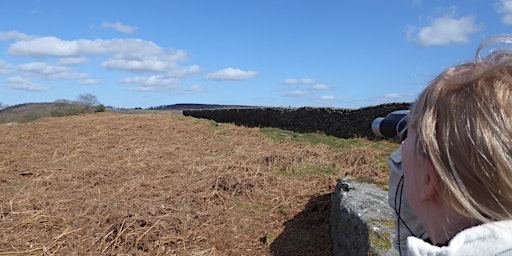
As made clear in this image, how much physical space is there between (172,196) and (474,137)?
15.4 ft

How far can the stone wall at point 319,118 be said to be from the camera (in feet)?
32.1

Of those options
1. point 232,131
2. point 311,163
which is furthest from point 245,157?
point 232,131

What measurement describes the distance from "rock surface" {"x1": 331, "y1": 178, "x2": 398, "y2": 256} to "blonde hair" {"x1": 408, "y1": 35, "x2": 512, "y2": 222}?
72.9 inches

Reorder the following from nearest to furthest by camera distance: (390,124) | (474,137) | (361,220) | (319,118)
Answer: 1. (474,137)
2. (390,124)
3. (361,220)
4. (319,118)

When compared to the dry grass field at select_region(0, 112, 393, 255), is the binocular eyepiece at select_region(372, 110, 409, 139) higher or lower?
higher

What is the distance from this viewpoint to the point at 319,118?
37.4 ft

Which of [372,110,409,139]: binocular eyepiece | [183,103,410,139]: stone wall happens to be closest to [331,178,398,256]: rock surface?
[372,110,409,139]: binocular eyepiece

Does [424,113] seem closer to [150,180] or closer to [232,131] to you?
[150,180]

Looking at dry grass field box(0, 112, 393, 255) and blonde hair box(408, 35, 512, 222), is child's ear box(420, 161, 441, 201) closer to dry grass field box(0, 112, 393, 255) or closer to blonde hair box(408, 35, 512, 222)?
blonde hair box(408, 35, 512, 222)

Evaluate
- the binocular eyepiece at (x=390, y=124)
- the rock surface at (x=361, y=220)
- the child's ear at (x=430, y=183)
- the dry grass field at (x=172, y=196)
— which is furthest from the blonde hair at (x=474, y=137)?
the dry grass field at (x=172, y=196)

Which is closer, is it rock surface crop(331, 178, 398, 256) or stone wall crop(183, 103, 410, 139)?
rock surface crop(331, 178, 398, 256)

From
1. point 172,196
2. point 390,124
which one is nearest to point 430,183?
point 390,124

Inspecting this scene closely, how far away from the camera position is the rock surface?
2727 mm

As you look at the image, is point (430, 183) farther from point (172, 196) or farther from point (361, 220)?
point (172, 196)
